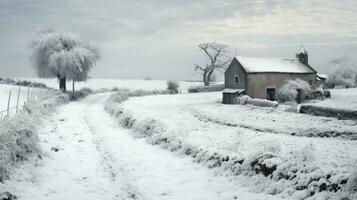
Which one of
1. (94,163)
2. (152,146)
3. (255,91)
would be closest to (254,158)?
(94,163)

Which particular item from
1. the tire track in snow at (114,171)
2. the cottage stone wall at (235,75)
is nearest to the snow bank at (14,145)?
the tire track in snow at (114,171)

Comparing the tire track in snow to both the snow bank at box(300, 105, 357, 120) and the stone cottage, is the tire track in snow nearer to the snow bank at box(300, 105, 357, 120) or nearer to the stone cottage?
the snow bank at box(300, 105, 357, 120)

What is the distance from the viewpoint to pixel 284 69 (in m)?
57.8

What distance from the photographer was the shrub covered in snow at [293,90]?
53.1m

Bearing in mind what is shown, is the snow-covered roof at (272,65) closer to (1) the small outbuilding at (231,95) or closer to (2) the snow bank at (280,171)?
(1) the small outbuilding at (231,95)

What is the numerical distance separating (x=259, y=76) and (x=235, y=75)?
3983 mm

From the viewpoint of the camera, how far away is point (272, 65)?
191 feet

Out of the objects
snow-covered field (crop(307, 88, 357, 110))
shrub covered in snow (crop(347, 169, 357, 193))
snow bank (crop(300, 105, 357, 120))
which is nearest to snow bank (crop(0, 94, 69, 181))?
shrub covered in snow (crop(347, 169, 357, 193))

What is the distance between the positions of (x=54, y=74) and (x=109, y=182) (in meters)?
46.6

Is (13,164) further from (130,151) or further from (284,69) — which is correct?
(284,69)

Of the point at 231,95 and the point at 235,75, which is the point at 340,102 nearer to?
the point at 231,95

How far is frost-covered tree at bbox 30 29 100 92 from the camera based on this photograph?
52594mm

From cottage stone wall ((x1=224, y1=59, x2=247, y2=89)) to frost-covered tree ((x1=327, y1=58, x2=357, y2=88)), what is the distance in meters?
37.6

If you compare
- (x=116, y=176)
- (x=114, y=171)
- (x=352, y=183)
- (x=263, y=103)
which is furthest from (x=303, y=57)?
(x=352, y=183)
